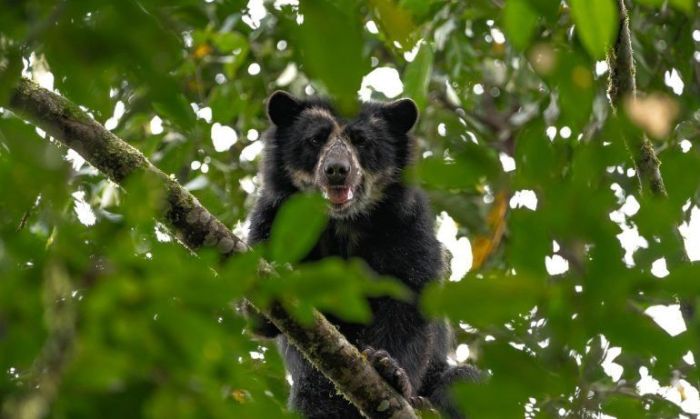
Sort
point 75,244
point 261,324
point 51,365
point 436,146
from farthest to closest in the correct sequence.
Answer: point 436,146
point 261,324
point 75,244
point 51,365

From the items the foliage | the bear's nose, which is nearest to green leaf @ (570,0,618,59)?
the foliage

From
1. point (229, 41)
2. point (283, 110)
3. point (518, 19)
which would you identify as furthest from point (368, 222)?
point (518, 19)

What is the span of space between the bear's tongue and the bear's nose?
0.05 metres

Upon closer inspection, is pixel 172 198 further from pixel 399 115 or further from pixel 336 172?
pixel 399 115

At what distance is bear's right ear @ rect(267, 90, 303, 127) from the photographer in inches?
297

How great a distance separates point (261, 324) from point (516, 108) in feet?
15.9

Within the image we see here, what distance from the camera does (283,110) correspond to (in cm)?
761

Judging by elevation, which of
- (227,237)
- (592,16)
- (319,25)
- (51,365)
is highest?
(592,16)

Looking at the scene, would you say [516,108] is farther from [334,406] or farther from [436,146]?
[334,406]

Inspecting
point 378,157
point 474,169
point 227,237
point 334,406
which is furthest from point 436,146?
point 474,169

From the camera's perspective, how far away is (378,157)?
745cm

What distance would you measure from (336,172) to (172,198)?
2.72 metres

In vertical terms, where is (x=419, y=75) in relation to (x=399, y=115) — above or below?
above

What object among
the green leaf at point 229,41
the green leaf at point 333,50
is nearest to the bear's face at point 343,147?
the green leaf at point 229,41
